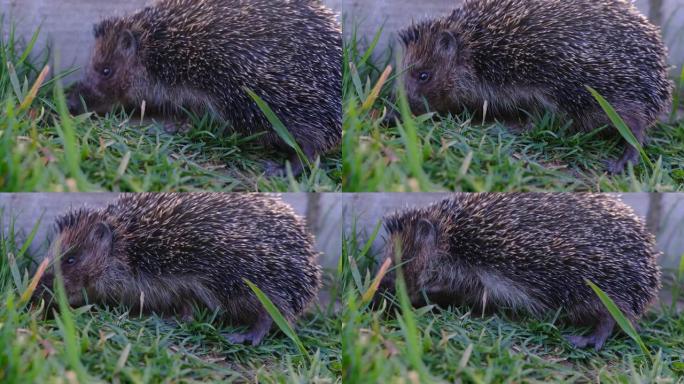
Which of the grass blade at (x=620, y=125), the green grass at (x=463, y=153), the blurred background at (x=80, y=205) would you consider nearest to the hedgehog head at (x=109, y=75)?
the blurred background at (x=80, y=205)

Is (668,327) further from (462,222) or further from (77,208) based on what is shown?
(77,208)

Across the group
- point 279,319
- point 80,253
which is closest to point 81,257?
point 80,253

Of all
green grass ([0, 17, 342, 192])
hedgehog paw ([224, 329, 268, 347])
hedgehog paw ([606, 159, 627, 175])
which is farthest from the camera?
hedgehog paw ([224, 329, 268, 347])

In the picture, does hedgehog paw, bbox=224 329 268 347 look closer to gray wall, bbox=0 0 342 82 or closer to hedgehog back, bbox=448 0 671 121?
gray wall, bbox=0 0 342 82

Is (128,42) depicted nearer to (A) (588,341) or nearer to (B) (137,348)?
(B) (137,348)

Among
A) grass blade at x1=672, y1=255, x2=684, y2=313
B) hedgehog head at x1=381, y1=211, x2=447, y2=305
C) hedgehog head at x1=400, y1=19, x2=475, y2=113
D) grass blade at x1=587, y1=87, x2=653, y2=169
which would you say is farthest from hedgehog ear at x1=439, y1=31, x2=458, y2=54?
grass blade at x1=672, y1=255, x2=684, y2=313

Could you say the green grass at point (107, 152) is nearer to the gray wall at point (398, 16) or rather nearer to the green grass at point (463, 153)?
the green grass at point (463, 153)

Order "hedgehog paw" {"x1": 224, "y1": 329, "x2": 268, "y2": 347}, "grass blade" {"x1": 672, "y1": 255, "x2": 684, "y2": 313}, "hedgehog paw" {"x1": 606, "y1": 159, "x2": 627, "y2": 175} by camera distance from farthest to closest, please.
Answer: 1. "grass blade" {"x1": 672, "y1": 255, "x2": 684, "y2": 313}
2. "hedgehog paw" {"x1": 224, "y1": 329, "x2": 268, "y2": 347}
3. "hedgehog paw" {"x1": 606, "y1": 159, "x2": 627, "y2": 175}

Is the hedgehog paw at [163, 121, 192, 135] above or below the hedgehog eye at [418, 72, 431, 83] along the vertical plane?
below
